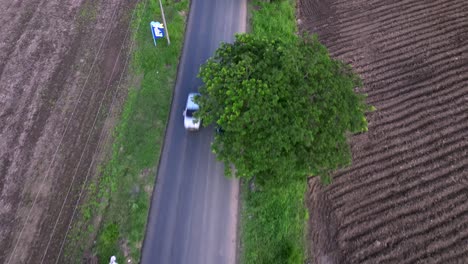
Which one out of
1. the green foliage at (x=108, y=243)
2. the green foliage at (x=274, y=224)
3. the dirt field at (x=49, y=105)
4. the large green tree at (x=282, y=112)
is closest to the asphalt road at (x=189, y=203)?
the green foliage at (x=274, y=224)

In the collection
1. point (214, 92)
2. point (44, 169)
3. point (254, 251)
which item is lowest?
point (254, 251)

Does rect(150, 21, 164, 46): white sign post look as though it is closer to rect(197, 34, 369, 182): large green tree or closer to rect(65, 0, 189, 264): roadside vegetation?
rect(65, 0, 189, 264): roadside vegetation

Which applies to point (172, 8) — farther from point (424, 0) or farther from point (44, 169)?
point (424, 0)

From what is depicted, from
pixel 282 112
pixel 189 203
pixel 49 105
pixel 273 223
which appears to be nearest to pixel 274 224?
pixel 273 223

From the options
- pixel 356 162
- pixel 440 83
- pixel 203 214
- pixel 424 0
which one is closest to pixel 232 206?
pixel 203 214

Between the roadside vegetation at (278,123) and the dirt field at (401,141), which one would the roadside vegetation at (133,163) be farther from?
the dirt field at (401,141)

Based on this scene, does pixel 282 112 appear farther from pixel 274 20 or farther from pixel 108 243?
pixel 274 20
